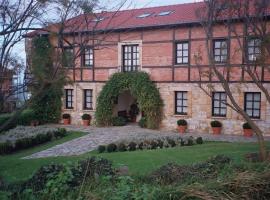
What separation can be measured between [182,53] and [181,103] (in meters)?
2.44

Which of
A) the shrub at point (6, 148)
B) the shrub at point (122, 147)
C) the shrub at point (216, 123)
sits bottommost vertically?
the shrub at point (6, 148)

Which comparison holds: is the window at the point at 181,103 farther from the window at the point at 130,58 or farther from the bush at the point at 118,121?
the bush at the point at 118,121

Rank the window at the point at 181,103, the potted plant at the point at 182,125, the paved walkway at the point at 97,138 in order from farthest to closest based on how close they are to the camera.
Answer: the window at the point at 181,103
the potted plant at the point at 182,125
the paved walkway at the point at 97,138

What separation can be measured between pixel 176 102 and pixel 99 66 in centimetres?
479

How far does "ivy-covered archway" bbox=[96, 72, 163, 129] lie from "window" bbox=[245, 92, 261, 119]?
13.6 feet

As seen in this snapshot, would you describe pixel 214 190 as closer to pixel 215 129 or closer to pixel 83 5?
pixel 83 5

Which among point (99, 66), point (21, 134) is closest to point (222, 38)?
point (99, 66)

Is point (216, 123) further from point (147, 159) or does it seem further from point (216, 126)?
point (147, 159)

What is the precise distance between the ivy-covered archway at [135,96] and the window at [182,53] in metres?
1.78

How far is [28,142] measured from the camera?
14719 millimetres

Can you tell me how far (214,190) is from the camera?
3.24m

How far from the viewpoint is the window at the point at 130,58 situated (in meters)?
19.0

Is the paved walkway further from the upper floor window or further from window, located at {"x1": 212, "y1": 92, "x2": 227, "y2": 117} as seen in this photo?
the upper floor window

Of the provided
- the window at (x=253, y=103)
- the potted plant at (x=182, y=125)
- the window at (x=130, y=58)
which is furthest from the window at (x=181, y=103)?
the window at (x=253, y=103)
